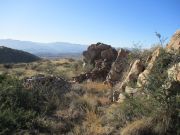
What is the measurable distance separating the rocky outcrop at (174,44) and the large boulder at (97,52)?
5.97m

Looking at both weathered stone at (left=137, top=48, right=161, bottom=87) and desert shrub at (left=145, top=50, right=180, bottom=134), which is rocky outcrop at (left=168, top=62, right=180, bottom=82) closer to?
desert shrub at (left=145, top=50, right=180, bottom=134)

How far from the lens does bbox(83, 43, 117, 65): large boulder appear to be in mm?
18953

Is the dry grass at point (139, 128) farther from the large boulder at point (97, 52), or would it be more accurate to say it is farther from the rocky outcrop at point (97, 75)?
the large boulder at point (97, 52)

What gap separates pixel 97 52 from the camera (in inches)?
805

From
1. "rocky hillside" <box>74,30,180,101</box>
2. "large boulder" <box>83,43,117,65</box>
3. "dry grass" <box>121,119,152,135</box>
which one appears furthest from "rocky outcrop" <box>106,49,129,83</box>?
"dry grass" <box>121,119,152,135</box>

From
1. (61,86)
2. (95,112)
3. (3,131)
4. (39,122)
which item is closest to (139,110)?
(95,112)

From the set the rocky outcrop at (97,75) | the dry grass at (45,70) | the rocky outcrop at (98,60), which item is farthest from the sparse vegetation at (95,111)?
the dry grass at (45,70)

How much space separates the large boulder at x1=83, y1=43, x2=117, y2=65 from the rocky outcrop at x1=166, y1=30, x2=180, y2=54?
5.97 metres

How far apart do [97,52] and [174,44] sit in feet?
28.4

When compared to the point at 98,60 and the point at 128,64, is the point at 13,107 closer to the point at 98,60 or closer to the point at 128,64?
the point at 128,64

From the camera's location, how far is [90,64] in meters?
20.6

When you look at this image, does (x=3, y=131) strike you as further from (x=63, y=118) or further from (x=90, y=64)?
(x=90, y=64)

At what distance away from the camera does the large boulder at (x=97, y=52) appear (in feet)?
62.2

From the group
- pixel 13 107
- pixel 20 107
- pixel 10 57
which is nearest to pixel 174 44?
pixel 20 107
